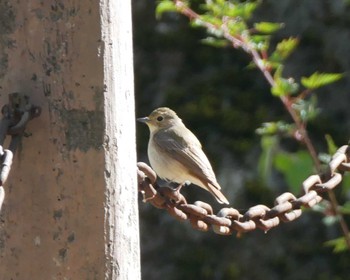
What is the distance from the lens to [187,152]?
5.82 meters

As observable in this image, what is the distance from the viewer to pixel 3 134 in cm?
245

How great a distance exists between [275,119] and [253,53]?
248cm

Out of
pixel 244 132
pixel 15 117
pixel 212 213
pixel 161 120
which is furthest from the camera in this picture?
pixel 244 132

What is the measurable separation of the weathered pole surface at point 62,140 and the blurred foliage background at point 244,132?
4.63 meters

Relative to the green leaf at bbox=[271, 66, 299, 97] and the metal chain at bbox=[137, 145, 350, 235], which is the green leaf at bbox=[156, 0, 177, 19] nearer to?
the green leaf at bbox=[271, 66, 299, 97]

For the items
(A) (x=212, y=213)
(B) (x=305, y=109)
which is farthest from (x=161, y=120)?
(A) (x=212, y=213)

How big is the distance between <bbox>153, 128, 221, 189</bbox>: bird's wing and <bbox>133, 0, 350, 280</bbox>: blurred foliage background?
1270mm

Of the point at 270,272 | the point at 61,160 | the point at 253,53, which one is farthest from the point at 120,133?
the point at 270,272

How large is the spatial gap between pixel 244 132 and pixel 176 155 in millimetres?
1575

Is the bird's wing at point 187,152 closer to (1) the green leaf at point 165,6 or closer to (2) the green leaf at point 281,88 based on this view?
(2) the green leaf at point 281,88

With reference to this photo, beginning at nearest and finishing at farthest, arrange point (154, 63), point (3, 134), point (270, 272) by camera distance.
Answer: point (3, 134)
point (270, 272)
point (154, 63)

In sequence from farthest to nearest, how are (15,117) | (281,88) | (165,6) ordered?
(281,88) → (165,6) → (15,117)

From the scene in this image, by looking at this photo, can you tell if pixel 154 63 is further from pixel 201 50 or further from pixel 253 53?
pixel 253 53

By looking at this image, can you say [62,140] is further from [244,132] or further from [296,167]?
[244,132]
